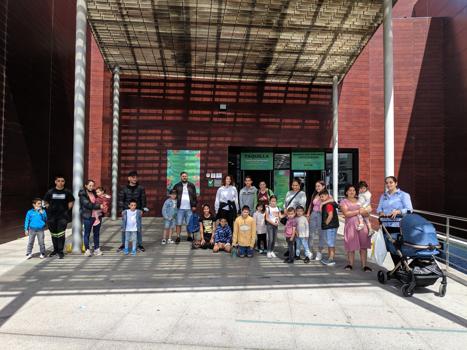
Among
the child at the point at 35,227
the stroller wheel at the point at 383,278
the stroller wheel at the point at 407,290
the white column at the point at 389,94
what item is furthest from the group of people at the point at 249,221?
the stroller wheel at the point at 407,290

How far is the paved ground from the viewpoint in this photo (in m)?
3.48

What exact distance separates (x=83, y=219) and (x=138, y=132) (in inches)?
275

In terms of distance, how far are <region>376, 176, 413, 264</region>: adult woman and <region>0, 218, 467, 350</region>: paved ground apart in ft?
2.84

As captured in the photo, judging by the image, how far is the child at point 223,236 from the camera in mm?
7660

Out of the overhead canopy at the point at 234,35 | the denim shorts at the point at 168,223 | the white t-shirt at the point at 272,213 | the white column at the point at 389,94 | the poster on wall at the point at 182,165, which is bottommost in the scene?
the denim shorts at the point at 168,223

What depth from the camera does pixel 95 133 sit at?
45.2 feet

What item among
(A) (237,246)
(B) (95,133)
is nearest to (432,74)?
(A) (237,246)

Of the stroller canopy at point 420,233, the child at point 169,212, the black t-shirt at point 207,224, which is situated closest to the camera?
the stroller canopy at point 420,233

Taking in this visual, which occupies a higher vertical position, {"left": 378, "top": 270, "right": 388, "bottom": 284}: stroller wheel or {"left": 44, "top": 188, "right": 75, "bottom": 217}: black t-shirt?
{"left": 44, "top": 188, "right": 75, "bottom": 217}: black t-shirt

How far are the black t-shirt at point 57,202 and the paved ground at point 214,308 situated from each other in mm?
916

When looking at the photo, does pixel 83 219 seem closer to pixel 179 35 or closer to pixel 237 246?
pixel 237 246

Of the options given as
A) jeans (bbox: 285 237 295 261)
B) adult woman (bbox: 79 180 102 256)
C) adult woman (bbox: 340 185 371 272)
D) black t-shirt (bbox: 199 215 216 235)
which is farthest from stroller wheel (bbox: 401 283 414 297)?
adult woman (bbox: 79 180 102 256)

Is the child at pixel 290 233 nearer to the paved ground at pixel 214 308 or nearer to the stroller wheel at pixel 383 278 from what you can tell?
the paved ground at pixel 214 308

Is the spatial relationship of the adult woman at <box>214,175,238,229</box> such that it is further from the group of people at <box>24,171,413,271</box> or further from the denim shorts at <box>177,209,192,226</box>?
the denim shorts at <box>177,209,192,226</box>
